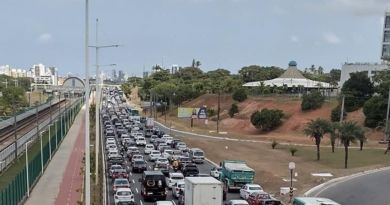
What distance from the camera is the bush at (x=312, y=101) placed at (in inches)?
4392

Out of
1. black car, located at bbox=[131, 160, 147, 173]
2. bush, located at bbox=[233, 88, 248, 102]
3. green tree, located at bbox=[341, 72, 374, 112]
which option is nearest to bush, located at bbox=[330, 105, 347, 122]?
green tree, located at bbox=[341, 72, 374, 112]

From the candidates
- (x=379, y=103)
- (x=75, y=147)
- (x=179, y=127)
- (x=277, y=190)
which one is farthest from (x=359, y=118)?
(x=277, y=190)

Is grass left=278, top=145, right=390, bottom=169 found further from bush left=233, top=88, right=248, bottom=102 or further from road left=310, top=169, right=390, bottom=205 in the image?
bush left=233, top=88, right=248, bottom=102

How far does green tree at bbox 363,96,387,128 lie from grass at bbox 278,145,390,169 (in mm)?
22459

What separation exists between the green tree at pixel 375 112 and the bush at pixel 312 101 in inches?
590

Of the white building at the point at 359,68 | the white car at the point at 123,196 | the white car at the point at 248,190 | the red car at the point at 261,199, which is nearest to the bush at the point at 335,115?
the white building at the point at 359,68

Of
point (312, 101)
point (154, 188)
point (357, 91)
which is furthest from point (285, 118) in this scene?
point (154, 188)

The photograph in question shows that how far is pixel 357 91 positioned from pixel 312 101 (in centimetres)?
900

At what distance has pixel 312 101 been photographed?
11156 cm

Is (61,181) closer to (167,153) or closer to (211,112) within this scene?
(167,153)

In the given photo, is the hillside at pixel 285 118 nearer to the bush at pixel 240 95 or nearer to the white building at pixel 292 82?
the bush at pixel 240 95

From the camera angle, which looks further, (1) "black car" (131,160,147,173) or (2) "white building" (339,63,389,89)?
(2) "white building" (339,63,389,89)

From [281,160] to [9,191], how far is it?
38.5 metres

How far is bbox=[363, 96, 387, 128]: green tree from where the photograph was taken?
94.8 meters
